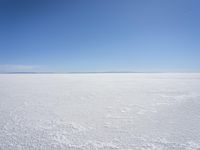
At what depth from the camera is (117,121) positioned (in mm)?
3809

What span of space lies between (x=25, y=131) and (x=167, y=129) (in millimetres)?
3104

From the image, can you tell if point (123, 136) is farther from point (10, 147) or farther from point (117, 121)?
point (10, 147)

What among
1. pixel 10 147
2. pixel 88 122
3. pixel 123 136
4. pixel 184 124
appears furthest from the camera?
pixel 88 122

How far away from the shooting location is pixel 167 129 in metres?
3.27

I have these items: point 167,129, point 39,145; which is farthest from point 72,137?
point 167,129

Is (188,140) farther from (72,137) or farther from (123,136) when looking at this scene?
(72,137)

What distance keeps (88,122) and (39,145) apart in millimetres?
1418

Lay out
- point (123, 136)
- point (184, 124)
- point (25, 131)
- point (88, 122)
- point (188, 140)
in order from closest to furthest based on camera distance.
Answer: point (188, 140)
point (123, 136)
point (25, 131)
point (184, 124)
point (88, 122)

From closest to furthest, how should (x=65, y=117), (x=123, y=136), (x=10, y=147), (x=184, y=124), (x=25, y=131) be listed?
(x=10, y=147)
(x=123, y=136)
(x=25, y=131)
(x=184, y=124)
(x=65, y=117)

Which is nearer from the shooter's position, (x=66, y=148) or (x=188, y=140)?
(x=66, y=148)

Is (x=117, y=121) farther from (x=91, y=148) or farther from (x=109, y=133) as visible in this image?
(x=91, y=148)

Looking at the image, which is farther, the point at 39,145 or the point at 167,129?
the point at 167,129

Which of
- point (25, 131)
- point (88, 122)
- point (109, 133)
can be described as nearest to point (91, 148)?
point (109, 133)

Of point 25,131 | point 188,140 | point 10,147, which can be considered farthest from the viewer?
point 25,131
